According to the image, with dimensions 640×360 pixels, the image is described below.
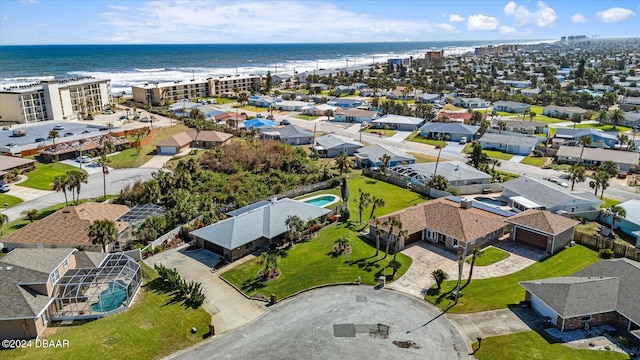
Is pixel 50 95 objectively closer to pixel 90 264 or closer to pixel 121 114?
pixel 121 114

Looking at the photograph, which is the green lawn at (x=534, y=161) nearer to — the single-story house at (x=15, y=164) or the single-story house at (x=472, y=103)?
the single-story house at (x=472, y=103)

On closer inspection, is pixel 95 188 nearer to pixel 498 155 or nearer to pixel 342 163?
pixel 342 163

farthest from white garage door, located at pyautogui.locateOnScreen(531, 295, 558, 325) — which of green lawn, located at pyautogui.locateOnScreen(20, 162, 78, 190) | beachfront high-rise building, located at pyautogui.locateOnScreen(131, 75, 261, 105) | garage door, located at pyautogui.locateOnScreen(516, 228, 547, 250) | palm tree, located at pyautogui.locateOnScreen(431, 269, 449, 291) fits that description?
beachfront high-rise building, located at pyautogui.locateOnScreen(131, 75, 261, 105)

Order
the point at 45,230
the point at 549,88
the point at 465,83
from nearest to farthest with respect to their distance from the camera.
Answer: the point at 45,230, the point at 549,88, the point at 465,83

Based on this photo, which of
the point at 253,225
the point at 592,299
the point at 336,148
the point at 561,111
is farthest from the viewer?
the point at 561,111

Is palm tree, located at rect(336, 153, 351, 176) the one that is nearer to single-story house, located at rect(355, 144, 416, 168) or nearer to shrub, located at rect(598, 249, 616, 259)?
single-story house, located at rect(355, 144, 416, 168)

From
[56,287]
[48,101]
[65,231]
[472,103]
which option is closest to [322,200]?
[65,231]

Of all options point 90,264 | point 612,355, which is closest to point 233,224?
point 90,264

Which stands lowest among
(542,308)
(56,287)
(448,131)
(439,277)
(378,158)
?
(542,308)
